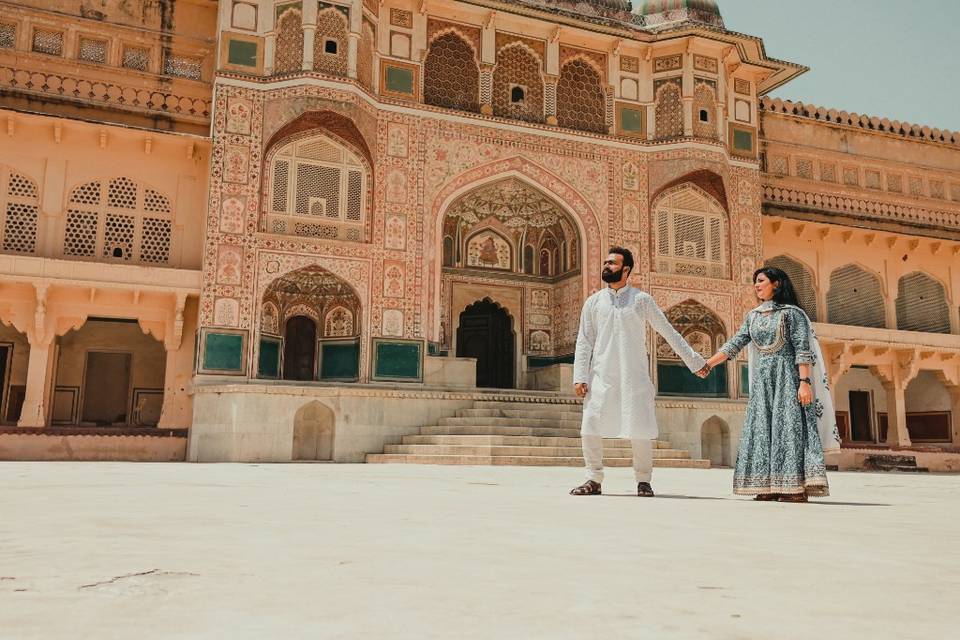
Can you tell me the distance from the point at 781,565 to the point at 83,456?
11.6m

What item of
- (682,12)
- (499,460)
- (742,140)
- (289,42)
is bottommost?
(499,460)

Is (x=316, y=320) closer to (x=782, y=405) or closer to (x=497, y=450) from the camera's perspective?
(x=497, y=450)

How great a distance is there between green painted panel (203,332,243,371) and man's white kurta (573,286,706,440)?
7.98m

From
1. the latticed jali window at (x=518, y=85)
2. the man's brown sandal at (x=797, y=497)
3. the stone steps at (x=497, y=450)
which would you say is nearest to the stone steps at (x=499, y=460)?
the stone steps at (x=497, y=450)

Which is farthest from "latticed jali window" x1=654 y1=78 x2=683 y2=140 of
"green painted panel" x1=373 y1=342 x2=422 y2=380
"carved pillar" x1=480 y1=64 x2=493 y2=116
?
"green painted panel" x1=373 y1=342 x2=422 y2=380

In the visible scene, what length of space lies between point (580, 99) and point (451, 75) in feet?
7.93

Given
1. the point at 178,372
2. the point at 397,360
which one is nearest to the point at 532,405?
the point at 397,360

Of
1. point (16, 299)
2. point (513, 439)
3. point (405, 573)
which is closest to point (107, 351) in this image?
point (16, 299)

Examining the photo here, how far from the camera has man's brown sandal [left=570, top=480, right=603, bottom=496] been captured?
4982 mm

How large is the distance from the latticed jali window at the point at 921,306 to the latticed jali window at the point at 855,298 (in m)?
0.81

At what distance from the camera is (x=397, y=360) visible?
1305cm

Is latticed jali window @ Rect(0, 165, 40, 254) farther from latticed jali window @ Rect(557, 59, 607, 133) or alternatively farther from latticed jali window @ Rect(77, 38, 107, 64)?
latticed jali window @ Rect(557, 59, 607, 133)

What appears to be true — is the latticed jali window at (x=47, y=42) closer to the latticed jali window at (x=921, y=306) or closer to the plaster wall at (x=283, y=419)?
the plaster wall at (x=283, y=419)

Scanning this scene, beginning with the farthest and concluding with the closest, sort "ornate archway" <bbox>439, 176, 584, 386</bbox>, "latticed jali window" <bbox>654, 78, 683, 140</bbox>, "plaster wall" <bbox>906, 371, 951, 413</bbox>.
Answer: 1. "plaster wall" <bbox>906, 371, 951, 413</bbox>
2. "ornate archway" <bbox>439, 176, 584, 386</bbox>
3. "latticed jali window" <bbox>654, 78, 683, 140</bbox>
